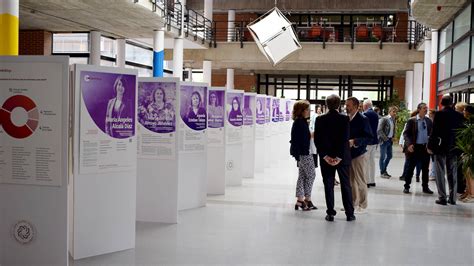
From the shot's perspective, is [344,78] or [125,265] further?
[344,78]

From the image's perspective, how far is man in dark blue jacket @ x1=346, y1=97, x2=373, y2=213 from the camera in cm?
838

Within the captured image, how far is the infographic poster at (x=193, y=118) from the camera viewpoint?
8555mm

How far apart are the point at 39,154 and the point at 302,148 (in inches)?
A: 165

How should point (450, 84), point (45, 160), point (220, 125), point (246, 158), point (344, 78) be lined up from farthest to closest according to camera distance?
1. point (344, 78)
2. point (450, 84)
3. point (246, 158)
4. point (220, 125)
5. point (45, 160)

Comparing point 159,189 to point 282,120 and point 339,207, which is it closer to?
point 339,207

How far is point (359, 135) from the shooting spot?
27.6 ft

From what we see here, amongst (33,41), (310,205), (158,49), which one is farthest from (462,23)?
(33,41)

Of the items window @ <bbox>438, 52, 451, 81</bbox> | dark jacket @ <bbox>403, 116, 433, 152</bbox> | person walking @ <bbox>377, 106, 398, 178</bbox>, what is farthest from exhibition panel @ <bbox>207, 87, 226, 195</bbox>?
window @ <bbox>438, 52, 451, 81</bbox>

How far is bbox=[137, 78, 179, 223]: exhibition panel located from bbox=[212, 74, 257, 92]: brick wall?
3134 cm

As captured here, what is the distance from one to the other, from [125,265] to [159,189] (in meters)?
2.00

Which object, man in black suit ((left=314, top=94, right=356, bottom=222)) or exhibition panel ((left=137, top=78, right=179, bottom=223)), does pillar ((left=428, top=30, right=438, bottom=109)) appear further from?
exhibition panel ((left=137, top=78, right=179, bottom=223))

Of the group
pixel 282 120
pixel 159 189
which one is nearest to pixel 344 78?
pixel 282 120

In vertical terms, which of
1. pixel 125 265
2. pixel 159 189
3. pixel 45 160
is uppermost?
pixel 45 160

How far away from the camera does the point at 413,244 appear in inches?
267
